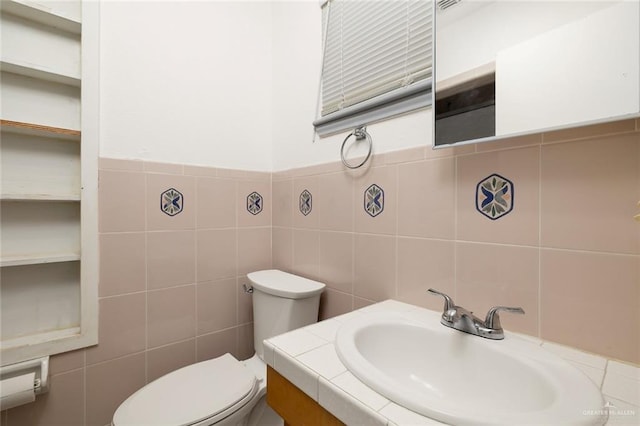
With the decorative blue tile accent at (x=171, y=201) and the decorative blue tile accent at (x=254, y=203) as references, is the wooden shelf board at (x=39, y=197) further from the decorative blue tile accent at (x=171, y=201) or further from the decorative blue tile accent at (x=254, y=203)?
the decorative blue tile accent at (x=254, y=203)

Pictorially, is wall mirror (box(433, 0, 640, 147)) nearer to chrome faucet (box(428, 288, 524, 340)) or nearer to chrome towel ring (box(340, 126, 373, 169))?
chrome towel ring (box(340, 126, 373, 169))

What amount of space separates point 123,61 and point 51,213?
2.25ft

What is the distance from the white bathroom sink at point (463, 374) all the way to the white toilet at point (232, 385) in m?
0.45

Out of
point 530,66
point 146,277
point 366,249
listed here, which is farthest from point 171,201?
point 530,66

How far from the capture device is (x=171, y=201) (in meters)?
1.27

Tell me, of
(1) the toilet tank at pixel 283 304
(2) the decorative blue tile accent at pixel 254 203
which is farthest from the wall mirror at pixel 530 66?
(2) the decorative blue tile accent at pixel 254 203

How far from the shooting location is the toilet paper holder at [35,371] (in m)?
0.93

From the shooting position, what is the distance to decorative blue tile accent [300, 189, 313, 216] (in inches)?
52.4

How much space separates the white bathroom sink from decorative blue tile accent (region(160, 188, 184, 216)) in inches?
37.9

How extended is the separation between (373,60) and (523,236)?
0.84 metres

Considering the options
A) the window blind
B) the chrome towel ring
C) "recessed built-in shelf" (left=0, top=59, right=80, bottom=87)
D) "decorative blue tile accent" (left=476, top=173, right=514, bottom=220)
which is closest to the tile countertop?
"decorative blue tile accent" (left=476, top=173, right=514, bottom=220)

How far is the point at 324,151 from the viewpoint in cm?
128

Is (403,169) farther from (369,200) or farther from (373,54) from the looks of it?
(373,54)

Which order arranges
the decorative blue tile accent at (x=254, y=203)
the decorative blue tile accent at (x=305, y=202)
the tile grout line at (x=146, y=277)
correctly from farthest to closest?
the decorative blue tile accent at (x=254, y=203) → the decorative blue tile accent at (x=305, y=202) → the tile grout line at (x=146, y=277)
